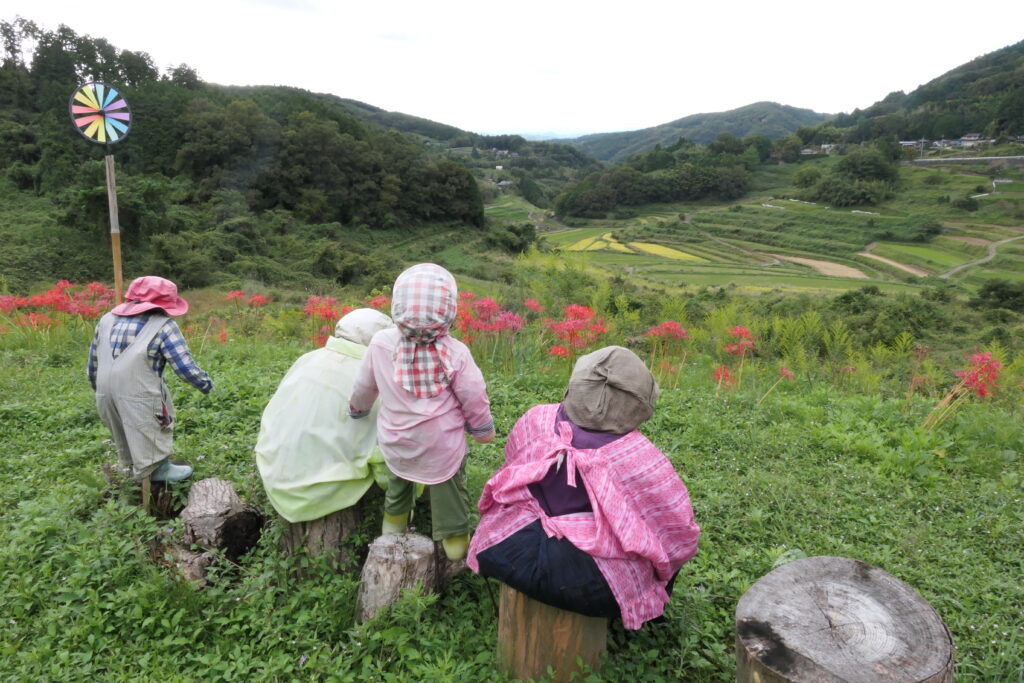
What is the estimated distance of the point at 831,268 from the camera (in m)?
37.7

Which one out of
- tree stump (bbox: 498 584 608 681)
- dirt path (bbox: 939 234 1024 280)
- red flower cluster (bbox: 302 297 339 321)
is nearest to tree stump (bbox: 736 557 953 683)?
tree stump (bbox: 498 584 608 681)

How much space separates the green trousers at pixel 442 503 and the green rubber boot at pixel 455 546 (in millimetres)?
23

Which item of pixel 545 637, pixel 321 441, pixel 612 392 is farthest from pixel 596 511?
pixel 321 441

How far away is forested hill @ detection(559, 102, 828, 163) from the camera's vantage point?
147375 mm

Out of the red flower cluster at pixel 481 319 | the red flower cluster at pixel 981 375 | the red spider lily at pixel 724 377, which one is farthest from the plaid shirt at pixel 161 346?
the red flower cluster at pixel 981 375

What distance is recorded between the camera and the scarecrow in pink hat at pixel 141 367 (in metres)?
2.87

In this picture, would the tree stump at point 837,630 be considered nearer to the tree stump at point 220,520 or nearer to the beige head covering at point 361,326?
the beige head covering at point 361,326

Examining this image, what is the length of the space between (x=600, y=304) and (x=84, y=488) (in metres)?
6.99

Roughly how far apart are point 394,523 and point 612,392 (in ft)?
4.00

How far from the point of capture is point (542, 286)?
9.15 m

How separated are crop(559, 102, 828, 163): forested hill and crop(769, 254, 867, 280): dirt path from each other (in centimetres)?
10645

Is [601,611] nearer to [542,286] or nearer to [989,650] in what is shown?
[989,650]

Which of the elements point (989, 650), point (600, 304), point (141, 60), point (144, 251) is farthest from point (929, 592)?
point (141, 60)

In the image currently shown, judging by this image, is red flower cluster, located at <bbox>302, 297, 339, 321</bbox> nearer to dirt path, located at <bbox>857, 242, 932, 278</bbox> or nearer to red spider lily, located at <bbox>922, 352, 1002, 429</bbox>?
red spider lily, located at <bbox>922, 352, 1002, 429</bbox>
